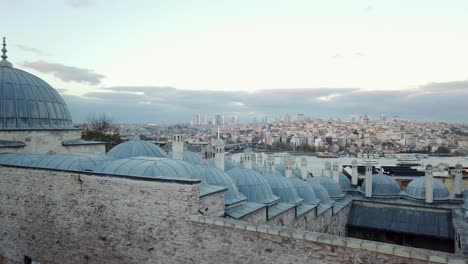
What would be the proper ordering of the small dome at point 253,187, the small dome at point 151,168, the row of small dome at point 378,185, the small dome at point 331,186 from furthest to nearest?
1. the small dome at point 331,186
2. the row of small dome at point 378,185
3. the small dome at point 253,187
4. the small dome at point 151,168

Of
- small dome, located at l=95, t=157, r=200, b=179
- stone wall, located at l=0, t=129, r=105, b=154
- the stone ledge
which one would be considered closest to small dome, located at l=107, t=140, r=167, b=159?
stone wall, located at l=0, t=129, r=105, b=154

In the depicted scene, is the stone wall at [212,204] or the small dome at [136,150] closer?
the stone wall at [212,204]

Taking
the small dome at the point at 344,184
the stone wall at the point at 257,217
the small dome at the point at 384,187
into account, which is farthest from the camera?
the small dome at the point at 344,184

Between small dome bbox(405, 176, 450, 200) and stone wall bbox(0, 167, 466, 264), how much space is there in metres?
14.2

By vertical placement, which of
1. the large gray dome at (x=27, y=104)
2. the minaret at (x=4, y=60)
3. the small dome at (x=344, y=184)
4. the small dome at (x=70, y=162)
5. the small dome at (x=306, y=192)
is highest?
the minaret at (x=4, y=60)

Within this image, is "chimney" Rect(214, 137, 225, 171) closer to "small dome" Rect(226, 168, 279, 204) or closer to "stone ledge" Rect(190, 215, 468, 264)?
"small dome" Rect(226, 168, 279, 204)

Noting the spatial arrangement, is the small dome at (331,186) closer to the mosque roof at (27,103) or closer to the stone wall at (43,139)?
the stone wall at (43,139)

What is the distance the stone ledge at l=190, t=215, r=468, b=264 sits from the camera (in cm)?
581

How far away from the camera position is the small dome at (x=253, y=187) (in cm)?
1247

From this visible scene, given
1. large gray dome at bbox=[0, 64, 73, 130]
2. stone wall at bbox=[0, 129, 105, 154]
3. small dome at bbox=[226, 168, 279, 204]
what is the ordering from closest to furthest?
1. small dome at bbox=[226, 168, 279, 204]
2. stone wall at bbox=[0, 129, 105, 154]
3. large gray dome at bbox=[0, 64, 73, 130]

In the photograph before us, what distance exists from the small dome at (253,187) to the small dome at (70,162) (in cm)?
478

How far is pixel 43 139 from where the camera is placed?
13.6 metres

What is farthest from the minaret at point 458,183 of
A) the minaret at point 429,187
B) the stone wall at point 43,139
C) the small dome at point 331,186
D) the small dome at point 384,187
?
the stone wall at point 43,139

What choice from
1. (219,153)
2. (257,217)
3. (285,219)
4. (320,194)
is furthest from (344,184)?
(257,217)
